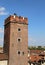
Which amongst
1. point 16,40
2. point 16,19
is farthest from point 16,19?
point 16,40

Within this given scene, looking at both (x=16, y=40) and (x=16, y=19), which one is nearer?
(x=16, y=40)

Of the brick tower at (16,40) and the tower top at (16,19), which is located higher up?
the tower top at (16,19)

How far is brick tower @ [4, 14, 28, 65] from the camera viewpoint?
105 ft

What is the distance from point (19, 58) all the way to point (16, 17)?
8392 millimetres

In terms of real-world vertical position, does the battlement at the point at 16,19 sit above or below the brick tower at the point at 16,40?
above

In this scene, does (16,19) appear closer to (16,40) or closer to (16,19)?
(16,19)

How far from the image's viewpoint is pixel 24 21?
34000mm

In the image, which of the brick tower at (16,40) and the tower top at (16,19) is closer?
the brick tower at (16,40)

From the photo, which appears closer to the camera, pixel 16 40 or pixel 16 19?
pixel 16 40

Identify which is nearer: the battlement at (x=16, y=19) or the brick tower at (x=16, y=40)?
the brick tower at (x=16, y=40)

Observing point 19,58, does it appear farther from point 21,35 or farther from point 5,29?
point 5,29

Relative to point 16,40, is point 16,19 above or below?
above

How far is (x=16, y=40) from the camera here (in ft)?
107

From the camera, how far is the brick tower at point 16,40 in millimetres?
32094
